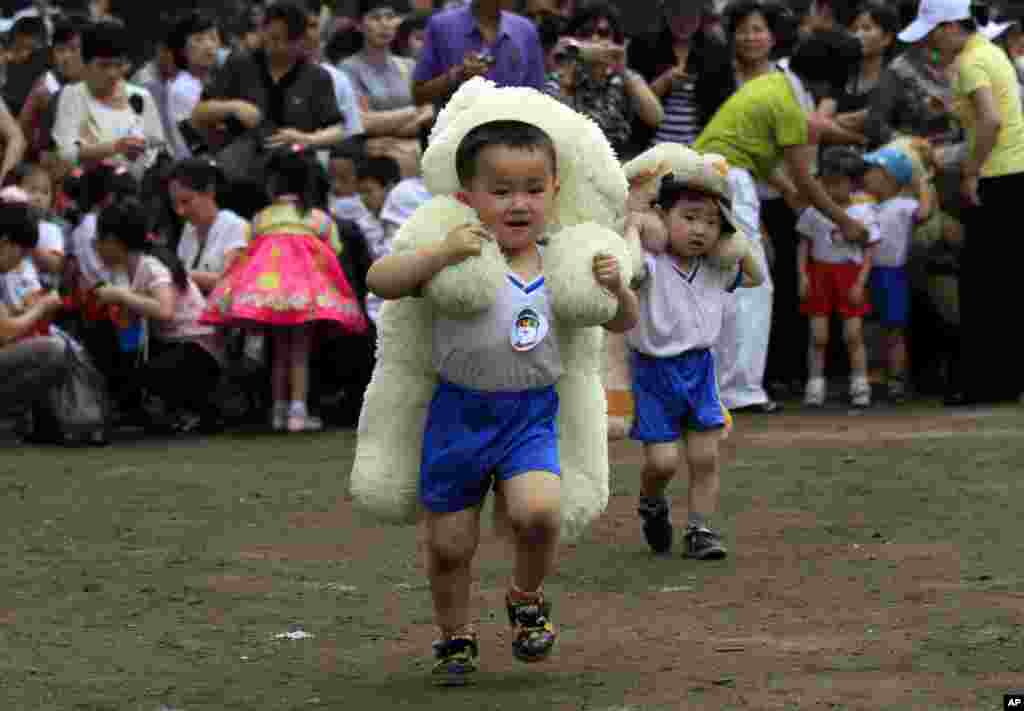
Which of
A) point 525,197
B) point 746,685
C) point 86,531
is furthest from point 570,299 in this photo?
point 86,531

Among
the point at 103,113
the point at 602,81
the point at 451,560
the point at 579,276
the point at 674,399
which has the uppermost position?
the point at 602,81

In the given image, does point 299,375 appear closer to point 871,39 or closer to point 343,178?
point 343,178

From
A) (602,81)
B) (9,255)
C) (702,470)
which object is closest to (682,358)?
(702,470)

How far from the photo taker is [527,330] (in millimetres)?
5969

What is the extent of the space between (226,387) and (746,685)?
743cm

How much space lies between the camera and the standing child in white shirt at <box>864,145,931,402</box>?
13742 mm

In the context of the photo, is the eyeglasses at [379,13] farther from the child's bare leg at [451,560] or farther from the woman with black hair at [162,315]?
the child's bare leg at [451,560]

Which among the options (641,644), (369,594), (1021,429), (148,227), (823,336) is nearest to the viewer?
(641,644)

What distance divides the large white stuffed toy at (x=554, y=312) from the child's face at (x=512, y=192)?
0.20 feet

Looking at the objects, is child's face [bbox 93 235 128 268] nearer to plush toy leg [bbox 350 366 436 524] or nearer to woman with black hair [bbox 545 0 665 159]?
woman with black hair [bbox 545 0 665 159]

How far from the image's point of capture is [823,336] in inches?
533

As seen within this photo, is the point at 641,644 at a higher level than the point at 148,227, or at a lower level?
lower

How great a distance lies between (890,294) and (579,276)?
26.8 feet

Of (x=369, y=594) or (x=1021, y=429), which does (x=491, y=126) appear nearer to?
(x=369, y=594)
